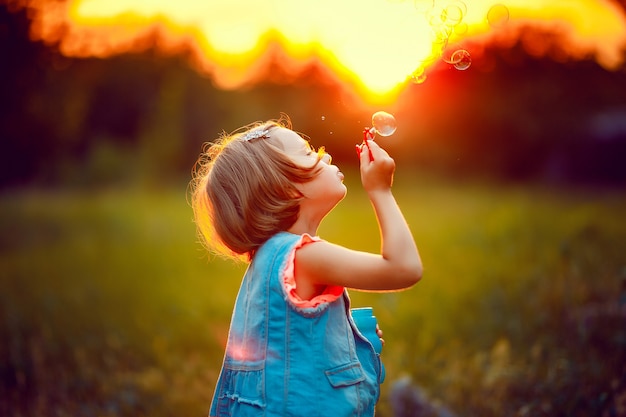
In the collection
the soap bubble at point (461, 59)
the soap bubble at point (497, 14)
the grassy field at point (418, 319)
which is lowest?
the grassy field at point (418, 319)

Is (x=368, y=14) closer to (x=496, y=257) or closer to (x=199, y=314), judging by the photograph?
(x=199, y=314)

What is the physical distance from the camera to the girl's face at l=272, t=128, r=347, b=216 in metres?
→ 2.29

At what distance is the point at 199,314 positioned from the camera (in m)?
5.78

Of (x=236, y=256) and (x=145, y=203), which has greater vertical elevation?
(x=145, y=203)

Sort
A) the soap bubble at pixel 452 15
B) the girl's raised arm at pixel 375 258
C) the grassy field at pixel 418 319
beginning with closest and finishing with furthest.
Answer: the girl's raised arm at pixel 375 258 < the soap bubble at pixel 452 15 < the grassy field at pixel 418 319

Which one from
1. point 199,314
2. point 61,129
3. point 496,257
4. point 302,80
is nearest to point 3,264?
point 61,129

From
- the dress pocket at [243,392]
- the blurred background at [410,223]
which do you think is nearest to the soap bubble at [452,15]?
the blurred background at [410,223]

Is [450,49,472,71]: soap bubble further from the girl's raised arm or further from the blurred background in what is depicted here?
the girl's raised arm

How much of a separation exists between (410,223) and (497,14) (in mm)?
6980

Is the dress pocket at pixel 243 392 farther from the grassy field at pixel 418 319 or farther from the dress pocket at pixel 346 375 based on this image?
the grassy field at pixel 418 319

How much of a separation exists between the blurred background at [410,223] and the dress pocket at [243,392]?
1.14 meters

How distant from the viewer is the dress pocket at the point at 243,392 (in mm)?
2107

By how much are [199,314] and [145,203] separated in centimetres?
917

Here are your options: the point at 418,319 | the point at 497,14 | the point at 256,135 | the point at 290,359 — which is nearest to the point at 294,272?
the point at 290,359
